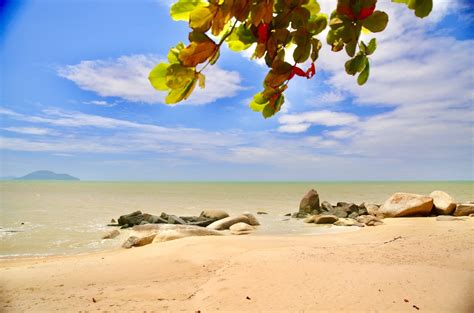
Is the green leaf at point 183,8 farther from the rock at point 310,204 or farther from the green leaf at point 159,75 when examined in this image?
the rock at point 310,204

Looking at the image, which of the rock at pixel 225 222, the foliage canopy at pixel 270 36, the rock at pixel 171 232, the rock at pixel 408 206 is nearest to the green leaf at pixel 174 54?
the foliage canopy at pixel 270 36

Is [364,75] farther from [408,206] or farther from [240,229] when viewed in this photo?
[408,206]

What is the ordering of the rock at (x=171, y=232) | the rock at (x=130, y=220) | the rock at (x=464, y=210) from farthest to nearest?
the rock at (x=130, y=220) → the rock at (x=464, y=210) → the rock at (x=171, y=232)

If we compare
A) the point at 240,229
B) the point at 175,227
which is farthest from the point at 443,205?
the point at 175,227

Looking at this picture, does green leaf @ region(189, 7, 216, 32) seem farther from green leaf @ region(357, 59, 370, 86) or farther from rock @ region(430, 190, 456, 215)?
rock @ region(430, 190, 456, 215)

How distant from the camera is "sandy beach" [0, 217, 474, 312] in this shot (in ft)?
11.0

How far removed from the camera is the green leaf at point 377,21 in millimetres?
813

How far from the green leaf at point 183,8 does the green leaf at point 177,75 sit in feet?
0.45

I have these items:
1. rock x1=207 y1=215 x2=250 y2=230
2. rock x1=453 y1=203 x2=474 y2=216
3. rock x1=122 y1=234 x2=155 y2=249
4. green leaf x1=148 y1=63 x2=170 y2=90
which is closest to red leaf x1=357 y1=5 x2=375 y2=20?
green leaf x1=148 y1=63 x2=170 y2=90

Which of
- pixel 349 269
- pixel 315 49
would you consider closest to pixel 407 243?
pixel 349 269

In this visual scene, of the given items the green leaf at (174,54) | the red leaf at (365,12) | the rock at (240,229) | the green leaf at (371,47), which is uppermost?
the red leaf at (365,12)

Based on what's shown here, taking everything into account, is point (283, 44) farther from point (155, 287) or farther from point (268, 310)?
point (155, 287)

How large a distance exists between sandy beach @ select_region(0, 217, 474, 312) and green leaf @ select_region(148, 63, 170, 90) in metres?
3.00

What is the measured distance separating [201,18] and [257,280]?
377 cm
